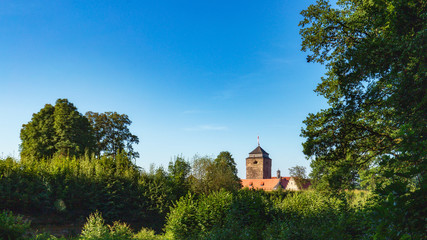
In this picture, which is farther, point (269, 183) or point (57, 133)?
point (269, 183)

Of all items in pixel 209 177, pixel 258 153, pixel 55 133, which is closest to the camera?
pixel 209 177

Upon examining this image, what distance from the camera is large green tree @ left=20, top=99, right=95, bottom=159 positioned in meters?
23.6


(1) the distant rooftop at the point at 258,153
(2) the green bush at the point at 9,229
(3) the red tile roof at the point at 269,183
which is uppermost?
(1) the distant rooftop at the point at 258,153

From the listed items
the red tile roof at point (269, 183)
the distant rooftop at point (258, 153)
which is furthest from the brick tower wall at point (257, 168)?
the red tile roof at point (269, 183)

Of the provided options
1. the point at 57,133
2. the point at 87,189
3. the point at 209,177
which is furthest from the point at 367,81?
the point at 57,133

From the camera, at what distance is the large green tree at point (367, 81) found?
25.7 feet

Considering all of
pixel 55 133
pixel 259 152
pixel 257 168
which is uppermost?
pixel 259 152

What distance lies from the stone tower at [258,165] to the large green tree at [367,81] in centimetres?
5507

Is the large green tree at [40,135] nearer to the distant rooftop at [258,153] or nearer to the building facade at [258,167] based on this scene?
the building facade at [258,167]

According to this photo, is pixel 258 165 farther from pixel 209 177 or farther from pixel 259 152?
pixel 209 177

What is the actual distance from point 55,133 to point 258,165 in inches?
1996

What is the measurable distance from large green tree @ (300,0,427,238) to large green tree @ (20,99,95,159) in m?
19.0

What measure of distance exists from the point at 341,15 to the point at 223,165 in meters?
15.7

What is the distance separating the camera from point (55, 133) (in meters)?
24.2
